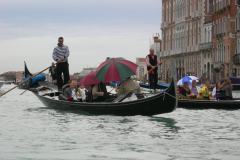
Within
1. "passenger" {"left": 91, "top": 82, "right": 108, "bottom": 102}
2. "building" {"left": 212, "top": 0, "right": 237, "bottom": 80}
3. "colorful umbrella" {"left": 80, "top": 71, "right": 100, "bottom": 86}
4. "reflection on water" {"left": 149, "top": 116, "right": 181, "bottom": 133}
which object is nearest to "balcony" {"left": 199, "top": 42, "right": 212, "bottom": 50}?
"building" {"left": 212, "top": 0, "right": 237, "bottom": 80}

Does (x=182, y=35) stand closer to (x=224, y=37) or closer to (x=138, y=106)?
(x=224, y=37)

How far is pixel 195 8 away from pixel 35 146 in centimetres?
5790

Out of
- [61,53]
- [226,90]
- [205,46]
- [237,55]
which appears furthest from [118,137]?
[205,46]

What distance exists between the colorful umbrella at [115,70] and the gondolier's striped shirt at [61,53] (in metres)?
1.80

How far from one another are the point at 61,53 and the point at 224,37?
129 feet

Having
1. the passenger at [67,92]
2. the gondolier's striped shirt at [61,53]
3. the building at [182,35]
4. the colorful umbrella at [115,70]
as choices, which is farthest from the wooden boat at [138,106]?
the building at [182,35]

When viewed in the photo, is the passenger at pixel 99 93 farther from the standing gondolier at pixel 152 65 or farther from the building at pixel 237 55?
the building at pixel 237 55

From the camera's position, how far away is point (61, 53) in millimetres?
20594

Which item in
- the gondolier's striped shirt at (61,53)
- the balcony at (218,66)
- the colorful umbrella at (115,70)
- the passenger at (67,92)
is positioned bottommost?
the passenger at (67,92)

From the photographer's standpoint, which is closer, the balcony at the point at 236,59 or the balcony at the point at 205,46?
the balcony at the point at 236,59

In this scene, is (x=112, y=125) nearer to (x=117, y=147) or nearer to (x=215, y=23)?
(x=117, y=147)

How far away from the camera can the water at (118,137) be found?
10.7 meters

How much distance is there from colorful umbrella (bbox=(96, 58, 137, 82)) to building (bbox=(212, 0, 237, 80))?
3849 centimetres

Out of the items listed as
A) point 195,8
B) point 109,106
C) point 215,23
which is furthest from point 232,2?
point 109,106
